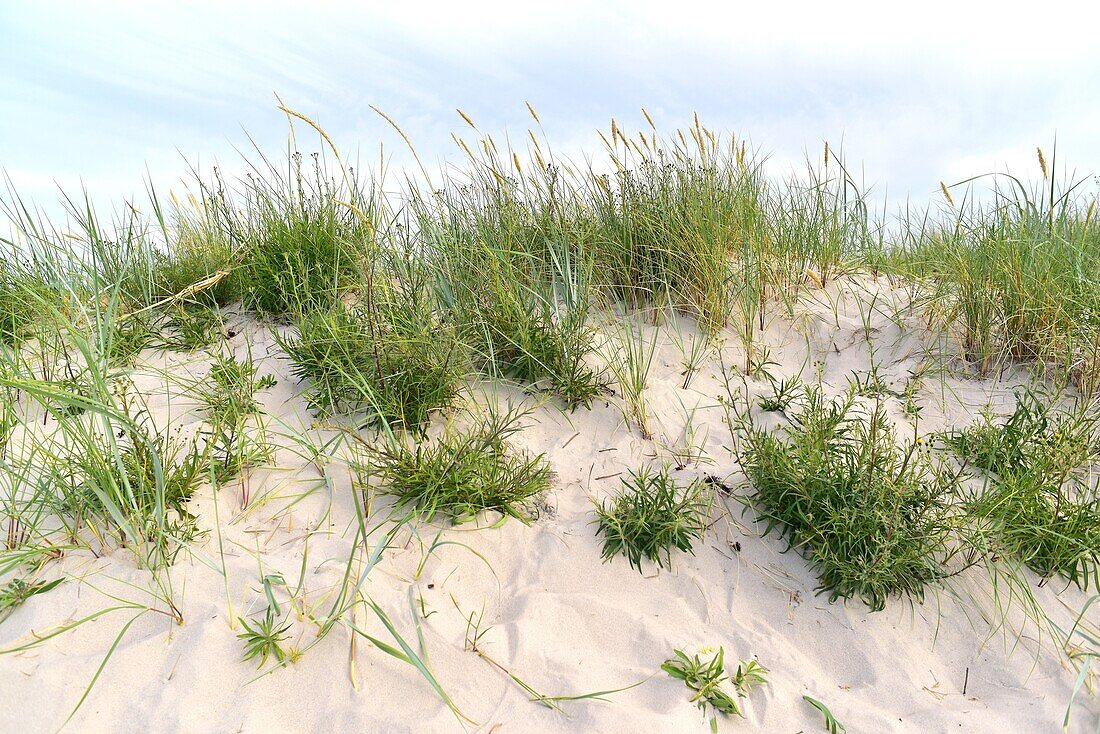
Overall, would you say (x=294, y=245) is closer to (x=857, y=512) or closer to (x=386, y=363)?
(x=386, y=363)

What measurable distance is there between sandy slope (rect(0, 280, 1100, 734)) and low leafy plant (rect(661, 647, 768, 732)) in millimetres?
37

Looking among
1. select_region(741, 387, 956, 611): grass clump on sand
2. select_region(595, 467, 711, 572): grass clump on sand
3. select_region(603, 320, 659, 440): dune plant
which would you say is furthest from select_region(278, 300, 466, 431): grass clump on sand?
select_region(741, 387, 956, 611): grass clump on sand

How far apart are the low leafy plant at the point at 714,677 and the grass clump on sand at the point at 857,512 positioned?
559mm

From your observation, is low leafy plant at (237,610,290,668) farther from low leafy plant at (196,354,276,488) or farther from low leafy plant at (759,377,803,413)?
low leafy plant at (759,377,803,413)

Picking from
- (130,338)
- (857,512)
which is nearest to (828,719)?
(857,512)

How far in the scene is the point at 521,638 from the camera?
2.30 meters

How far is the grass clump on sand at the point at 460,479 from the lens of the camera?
271 centimetres

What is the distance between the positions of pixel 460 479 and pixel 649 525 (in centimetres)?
79

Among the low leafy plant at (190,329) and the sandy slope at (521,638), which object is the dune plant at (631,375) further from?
the low leafy plant at (190,329)

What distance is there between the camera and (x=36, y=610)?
2.26 meters

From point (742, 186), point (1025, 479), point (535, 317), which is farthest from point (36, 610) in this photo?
point (742, 186)

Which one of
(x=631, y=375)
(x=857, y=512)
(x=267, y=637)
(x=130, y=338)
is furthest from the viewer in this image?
(x=130, y=338)

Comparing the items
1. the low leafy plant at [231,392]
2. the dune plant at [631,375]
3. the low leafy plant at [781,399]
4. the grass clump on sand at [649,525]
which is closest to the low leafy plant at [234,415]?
the low leafy plant at [231,392]

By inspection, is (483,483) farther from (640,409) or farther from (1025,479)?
(1025,479)
